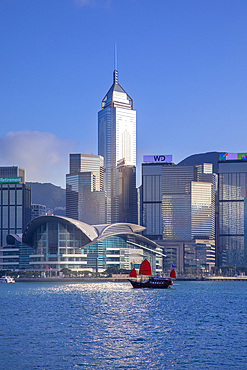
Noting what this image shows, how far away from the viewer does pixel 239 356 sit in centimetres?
5184

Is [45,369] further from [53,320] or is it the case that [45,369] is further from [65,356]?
[53,320]

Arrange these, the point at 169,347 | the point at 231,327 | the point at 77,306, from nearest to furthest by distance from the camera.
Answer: the point at 169,347 < the point at 231,327 < the point at 77,306

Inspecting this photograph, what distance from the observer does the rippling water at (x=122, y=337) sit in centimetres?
4897

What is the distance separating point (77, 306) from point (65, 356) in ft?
165

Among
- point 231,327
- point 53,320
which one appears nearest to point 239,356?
point 231,327

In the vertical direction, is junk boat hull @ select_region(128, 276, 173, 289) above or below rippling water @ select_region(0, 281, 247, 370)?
below

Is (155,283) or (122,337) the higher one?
(122,337)

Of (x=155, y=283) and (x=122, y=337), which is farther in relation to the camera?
(x=155, y=283)

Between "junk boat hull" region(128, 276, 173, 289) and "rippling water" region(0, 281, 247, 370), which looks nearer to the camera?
"rippling water" region(0, 281, 247, 370)

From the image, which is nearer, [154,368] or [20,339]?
[154,368]

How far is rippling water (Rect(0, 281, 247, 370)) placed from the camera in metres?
49.0

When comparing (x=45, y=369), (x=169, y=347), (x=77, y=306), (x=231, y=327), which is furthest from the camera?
(x=77, y=306)

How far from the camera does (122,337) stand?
62.0 metres

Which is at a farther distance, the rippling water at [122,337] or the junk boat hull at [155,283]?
the junk boat hull at [155,283]
